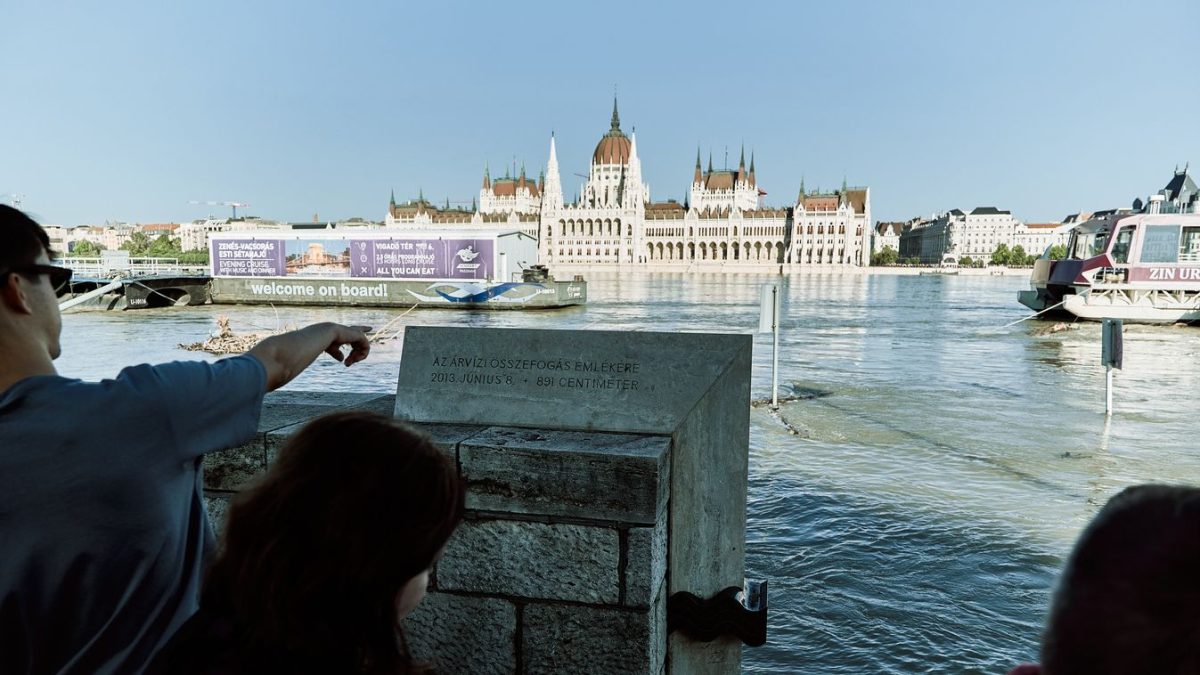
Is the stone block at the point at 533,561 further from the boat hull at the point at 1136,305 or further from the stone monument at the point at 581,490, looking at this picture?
the boat hull at the point at 1136,305

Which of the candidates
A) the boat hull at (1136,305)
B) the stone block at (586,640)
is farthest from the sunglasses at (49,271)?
the boat hull at (1136,305)

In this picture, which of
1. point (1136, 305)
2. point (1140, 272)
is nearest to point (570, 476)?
point (1136, 305)

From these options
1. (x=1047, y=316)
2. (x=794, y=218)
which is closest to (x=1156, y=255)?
(x=1047, y=316)

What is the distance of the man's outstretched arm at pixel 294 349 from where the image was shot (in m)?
1.55

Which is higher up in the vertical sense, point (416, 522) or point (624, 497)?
point (416, 522)

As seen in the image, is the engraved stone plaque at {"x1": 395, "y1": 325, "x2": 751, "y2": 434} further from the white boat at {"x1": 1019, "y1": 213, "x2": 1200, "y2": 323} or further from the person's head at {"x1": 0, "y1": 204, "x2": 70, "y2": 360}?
the white boat at {"x1": 1019, "y1": 213, "x2": 1200, "y2": 323}

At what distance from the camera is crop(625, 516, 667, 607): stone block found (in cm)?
263

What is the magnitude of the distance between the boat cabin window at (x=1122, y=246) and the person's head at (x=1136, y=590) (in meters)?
31.8

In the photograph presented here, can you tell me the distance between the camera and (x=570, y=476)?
2.62m

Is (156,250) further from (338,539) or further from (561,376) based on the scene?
(338,539)

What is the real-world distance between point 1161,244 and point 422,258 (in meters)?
30.2

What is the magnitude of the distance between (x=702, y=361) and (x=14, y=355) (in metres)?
2.08

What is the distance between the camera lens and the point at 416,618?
111 inches

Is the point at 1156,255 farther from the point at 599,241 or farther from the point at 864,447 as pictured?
the point at 599,241
